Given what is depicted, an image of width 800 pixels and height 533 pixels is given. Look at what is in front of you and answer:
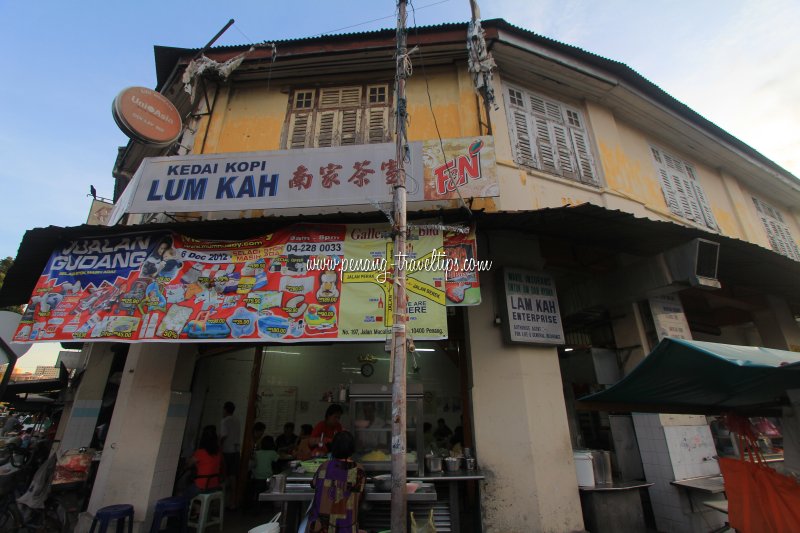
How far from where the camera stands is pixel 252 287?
580 cm

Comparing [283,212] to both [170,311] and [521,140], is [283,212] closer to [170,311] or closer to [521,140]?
[170,311]

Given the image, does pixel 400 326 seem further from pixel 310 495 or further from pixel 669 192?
pixel 669 192

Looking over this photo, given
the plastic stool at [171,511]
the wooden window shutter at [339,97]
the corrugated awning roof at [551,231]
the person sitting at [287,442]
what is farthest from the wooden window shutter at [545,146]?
the plastic stool at [171,511]

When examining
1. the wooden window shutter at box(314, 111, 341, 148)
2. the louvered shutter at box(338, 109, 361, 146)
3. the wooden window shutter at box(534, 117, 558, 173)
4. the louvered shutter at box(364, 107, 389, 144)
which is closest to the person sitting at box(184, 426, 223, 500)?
the wooden window shutter at box(314, 111, 341, 148)

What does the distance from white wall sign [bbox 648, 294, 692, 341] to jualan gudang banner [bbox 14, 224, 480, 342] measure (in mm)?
4342

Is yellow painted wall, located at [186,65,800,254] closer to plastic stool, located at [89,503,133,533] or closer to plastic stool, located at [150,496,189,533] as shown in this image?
plastic stool, located at [150,496,189,533]

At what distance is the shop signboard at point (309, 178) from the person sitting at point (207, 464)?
4.05 meters

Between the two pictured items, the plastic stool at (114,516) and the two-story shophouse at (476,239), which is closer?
the plastic stool at (114,516)

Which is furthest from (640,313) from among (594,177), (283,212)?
(283,212)

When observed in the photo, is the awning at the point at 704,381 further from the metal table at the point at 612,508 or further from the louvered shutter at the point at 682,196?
the louvered shutter at the point at 682,196

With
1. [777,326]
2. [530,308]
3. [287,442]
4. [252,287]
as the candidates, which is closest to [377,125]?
[252,287]

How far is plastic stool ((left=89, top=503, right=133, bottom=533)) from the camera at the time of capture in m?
5.29

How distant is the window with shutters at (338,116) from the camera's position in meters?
8.07

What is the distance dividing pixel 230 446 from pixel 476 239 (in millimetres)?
6746
